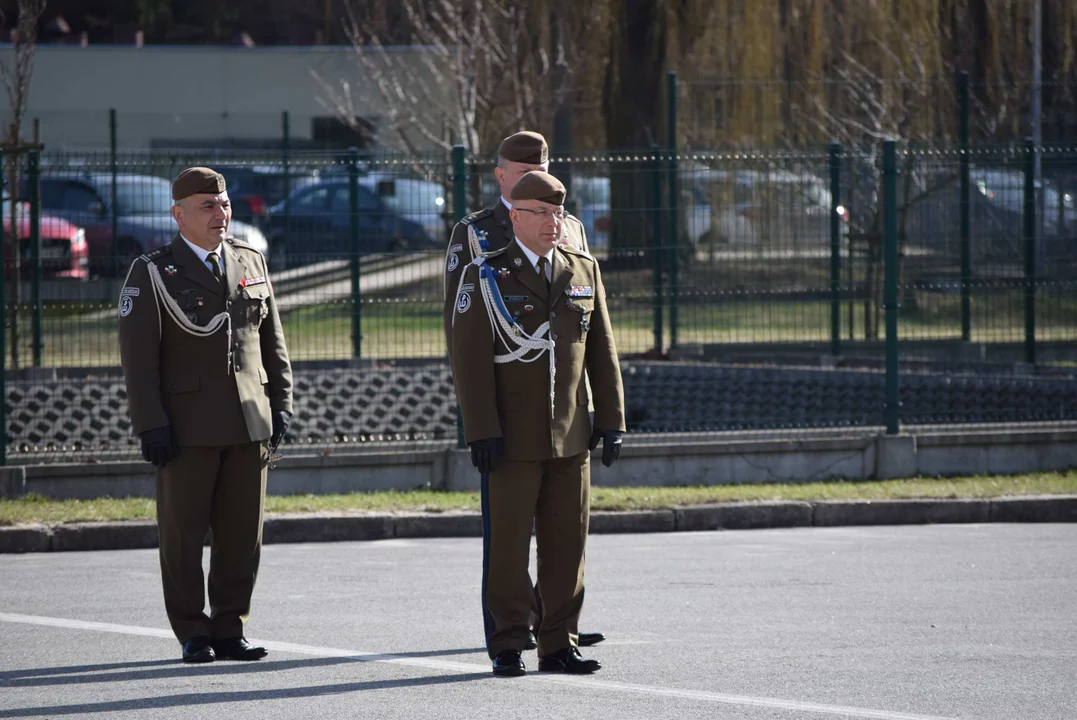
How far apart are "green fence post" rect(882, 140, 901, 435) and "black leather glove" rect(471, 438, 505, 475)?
240 inches

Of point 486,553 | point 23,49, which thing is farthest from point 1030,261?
point 23,49

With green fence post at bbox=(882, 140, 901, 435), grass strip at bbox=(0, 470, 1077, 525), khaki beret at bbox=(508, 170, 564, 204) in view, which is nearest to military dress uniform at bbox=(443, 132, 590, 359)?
khaki beret at bbox=(508, 170, 564, 204)

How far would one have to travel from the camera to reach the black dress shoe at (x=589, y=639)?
702cm

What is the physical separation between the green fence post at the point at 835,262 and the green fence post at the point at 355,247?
13.1 feet

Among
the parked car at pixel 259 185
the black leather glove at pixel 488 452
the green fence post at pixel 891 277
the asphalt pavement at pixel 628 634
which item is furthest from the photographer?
the parked car at pixel 259 185

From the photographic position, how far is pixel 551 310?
6617 mm

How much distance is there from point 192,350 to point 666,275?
7.40 meters

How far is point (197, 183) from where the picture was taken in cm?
683

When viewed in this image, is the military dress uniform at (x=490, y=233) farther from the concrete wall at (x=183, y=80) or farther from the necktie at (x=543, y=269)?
the concrete wall at (x=183, y=80)

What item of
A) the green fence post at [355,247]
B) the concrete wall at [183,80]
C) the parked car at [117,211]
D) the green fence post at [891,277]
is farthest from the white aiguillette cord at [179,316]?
the concrete wall at [183,80]

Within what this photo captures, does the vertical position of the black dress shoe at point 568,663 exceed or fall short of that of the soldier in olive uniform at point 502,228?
it falls short

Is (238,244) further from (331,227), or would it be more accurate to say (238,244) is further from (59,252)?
(59,252)

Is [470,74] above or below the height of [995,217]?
above

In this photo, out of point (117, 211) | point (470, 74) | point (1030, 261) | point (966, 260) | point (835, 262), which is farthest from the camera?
point (470, 74)
